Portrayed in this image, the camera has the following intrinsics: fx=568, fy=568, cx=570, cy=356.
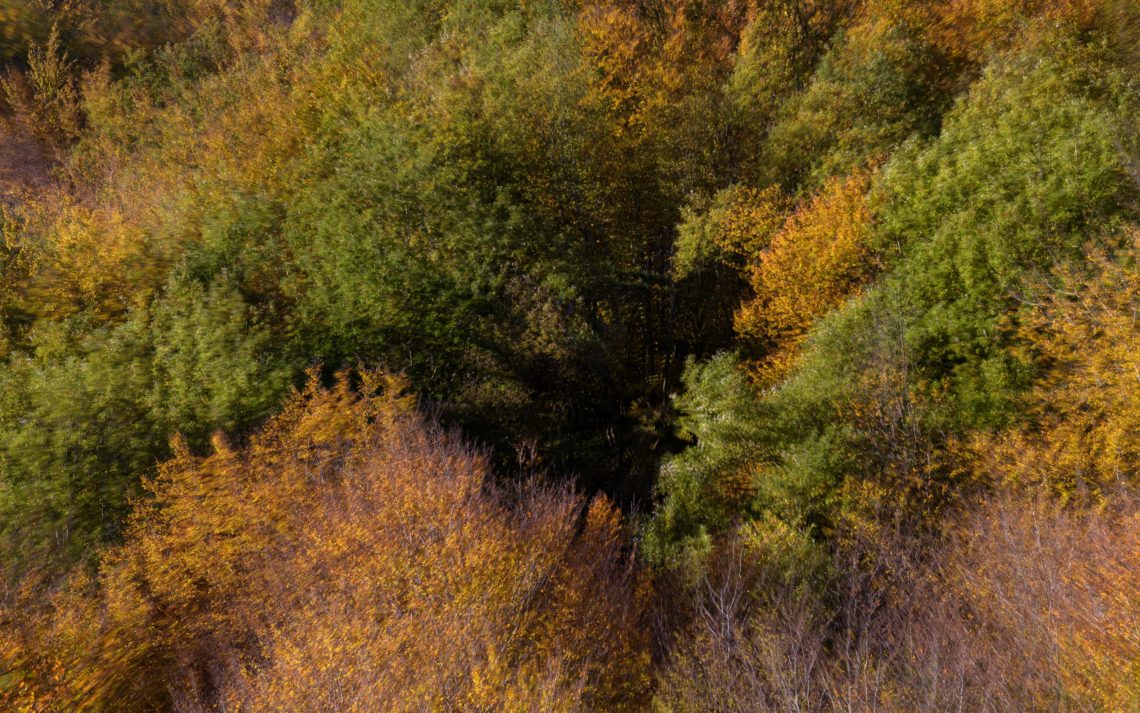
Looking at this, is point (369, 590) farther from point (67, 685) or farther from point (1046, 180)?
point (1046, 180)

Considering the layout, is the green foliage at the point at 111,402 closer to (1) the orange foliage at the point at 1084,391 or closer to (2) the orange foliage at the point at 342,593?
(2) the orange foliage at the point at 342,593

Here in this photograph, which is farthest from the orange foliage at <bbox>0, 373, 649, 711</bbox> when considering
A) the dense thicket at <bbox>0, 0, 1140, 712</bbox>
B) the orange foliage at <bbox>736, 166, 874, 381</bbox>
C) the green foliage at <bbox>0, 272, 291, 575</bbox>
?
the orange foliage at <bbox>736, 166, 874, 381</bbox>

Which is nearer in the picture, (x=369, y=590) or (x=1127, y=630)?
(x=1127, y=630)

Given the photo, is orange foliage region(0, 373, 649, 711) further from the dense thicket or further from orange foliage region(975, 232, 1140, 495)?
orange foliage region(975, 232, 1140, 495)

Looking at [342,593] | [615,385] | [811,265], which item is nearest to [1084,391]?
[811,265]

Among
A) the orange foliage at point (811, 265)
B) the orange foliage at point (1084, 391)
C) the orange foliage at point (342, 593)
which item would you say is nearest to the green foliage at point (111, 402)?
the orange foliage at point (342, 593)

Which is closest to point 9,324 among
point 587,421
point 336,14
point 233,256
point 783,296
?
point 233,256
